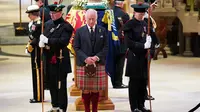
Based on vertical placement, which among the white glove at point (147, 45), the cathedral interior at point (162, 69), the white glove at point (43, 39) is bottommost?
the cathedral interior at point (162, 69)

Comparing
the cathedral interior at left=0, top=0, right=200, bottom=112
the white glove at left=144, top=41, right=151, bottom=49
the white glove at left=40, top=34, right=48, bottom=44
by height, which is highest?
the white glove at left=40, top=34, right=48, bottom=44

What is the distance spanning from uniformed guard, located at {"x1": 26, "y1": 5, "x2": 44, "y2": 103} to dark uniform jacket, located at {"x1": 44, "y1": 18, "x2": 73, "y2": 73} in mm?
716

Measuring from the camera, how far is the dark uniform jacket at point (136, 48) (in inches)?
370

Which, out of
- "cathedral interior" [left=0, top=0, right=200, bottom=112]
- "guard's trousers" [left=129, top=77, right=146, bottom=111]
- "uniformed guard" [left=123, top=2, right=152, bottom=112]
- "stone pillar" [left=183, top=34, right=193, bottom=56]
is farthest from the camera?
"stone pillar" [left=183, top=34, right=193, bottom=56]

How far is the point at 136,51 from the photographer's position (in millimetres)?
9438

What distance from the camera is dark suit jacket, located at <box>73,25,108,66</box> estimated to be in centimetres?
891

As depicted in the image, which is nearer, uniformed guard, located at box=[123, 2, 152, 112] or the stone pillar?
uniformed guard, located at box=[123, 2, 152, 112]

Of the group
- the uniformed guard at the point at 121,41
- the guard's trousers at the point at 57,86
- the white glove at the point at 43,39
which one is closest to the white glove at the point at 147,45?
the guard's trousers at the point at 57,86

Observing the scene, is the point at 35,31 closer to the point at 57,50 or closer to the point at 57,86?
the point at 57,50

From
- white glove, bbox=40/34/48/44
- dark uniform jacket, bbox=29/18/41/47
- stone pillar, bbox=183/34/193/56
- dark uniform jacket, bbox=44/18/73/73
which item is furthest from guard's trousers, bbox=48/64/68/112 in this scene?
stone pillar, bbox=183/34/193/56

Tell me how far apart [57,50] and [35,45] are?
3.64 ft

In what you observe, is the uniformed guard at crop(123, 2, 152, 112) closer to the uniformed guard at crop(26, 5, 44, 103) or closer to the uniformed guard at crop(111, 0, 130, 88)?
the uniformed guard at crop(26, 5, 44, 103)

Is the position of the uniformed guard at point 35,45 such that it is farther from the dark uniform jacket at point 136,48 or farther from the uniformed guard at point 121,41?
the uniformed guard at point 121,41

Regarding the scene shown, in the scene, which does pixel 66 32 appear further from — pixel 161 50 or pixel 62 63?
pixel 161 50
